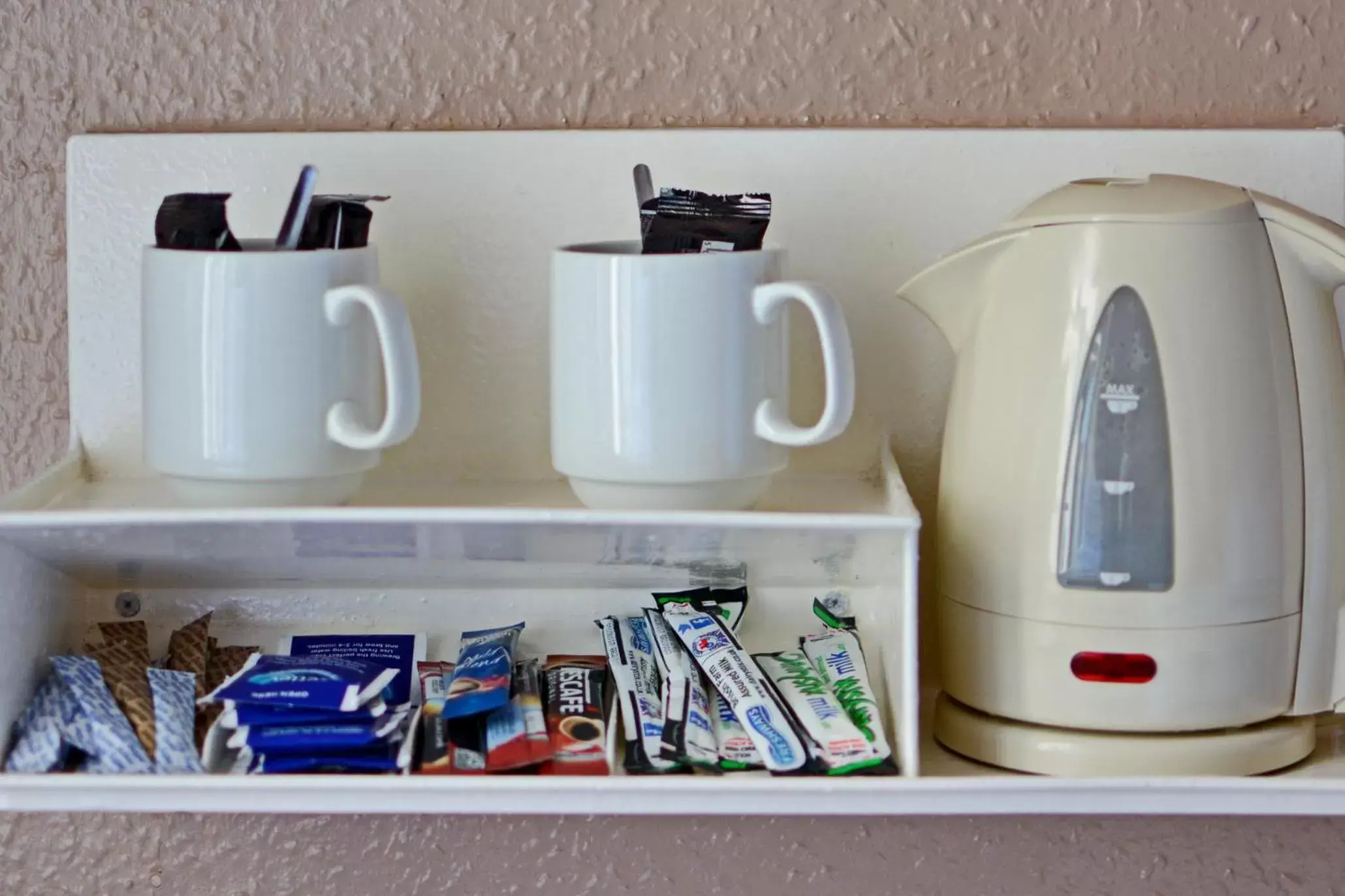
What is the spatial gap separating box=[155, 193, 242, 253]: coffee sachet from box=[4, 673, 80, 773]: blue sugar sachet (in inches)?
8.1

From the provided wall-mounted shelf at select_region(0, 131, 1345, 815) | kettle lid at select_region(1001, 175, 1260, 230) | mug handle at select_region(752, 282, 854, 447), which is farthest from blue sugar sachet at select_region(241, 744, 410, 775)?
kettle lid at select_region(1001, 175, 1260, 230)

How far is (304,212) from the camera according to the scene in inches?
24.0

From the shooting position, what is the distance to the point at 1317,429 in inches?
22.5

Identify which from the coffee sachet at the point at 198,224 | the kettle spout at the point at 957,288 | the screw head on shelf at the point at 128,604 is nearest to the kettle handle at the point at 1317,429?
the kettle spout at the point at 957,288

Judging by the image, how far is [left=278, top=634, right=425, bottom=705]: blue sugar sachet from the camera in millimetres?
646

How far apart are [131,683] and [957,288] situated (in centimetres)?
41

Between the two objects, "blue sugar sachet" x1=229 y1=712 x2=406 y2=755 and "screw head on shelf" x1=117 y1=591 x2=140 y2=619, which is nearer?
"blue sugar sachet" x1=229 y1=712 x2=406 y2=755

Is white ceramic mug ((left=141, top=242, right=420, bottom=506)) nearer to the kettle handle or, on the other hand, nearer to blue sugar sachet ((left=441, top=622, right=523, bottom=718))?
blue sugar sachet ((left=441, top=622, right=523, bottom=718))

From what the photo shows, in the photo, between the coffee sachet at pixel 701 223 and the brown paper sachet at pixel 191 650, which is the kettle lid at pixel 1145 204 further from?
the brown paper sachet at pixel 191 650

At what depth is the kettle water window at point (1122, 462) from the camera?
559 millimetres

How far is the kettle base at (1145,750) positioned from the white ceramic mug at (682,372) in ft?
0.51

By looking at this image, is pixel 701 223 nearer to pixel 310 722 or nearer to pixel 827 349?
pixel 827 349

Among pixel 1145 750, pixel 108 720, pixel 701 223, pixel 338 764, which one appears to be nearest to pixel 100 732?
pixel 108 720

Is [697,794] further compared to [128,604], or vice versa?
[128,604]
